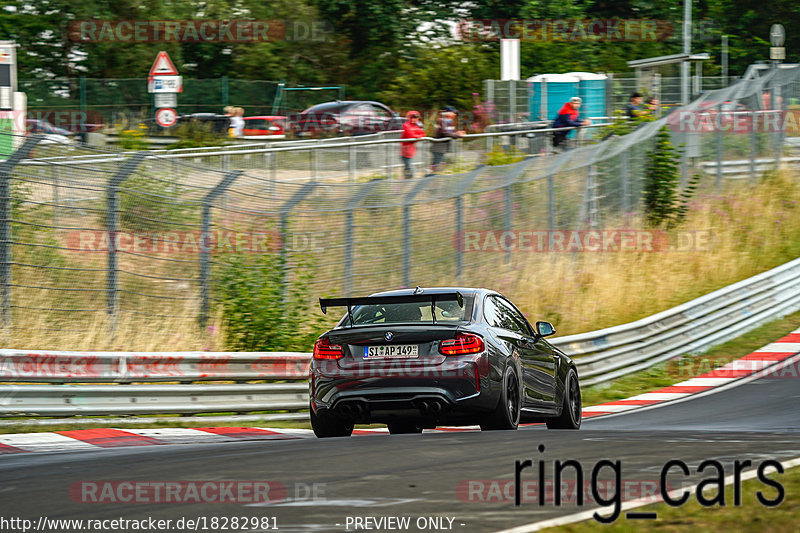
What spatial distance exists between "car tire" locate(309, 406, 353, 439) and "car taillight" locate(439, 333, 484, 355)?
1188 millimetres

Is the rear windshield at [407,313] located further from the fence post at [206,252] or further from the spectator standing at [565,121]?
the spectator standing at [565,121]

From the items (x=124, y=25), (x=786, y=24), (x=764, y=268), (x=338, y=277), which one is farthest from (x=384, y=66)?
(x=338, y=277)

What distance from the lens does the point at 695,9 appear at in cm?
5678

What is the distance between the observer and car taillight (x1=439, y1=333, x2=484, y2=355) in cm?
984

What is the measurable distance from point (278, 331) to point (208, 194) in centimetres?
197

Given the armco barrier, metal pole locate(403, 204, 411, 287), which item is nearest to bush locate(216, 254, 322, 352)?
the armco barrier

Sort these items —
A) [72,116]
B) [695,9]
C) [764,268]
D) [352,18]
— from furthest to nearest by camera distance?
[695,9], [352,18], [72,116], [764,268]

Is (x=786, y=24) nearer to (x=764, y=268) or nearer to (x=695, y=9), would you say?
(x=695, y=9)

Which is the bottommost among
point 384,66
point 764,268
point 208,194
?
point 764,268

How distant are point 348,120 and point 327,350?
86.8 ft

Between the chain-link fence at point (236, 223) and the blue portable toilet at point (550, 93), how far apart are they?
38.1ft

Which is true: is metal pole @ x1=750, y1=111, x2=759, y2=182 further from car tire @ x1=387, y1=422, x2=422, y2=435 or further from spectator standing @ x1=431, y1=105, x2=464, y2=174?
car tire @ x1=387, y1=422, x2=422, y2=435

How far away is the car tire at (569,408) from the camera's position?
11984 millimetres

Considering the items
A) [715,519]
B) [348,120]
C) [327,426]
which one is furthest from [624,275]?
[715,519]
